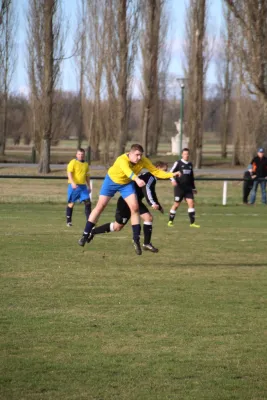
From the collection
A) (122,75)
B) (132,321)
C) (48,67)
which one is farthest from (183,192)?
(122,75)

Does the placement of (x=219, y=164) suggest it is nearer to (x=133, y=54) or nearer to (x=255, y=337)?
(x=133, y=54)

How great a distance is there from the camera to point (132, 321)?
949 centimetres

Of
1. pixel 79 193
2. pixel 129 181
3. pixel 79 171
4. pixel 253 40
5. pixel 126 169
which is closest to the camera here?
pixel 126 169

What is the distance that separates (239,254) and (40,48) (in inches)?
1103

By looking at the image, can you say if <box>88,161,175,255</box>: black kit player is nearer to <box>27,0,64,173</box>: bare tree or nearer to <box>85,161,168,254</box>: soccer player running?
<box>85,161,168,254</box>: soccer player running

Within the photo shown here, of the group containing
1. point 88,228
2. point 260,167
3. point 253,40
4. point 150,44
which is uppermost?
point 150,44

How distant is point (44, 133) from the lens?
1708 inches

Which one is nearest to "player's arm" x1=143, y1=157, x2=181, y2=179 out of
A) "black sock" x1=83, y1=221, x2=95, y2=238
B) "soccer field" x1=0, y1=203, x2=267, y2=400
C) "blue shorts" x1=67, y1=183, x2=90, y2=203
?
"black sock" x1=83, y1=221, x2=95, y2=238

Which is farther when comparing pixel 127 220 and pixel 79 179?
pixel 79 179

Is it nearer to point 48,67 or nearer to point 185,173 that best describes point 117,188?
point 185,173

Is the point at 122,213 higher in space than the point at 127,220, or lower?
higher

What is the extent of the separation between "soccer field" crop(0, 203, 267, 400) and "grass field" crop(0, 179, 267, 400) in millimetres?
Answer: 14

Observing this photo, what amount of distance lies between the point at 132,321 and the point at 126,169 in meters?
4.35

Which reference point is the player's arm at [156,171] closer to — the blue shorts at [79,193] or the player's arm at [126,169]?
the player's arm at [126,169]
